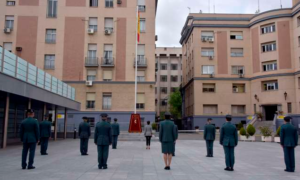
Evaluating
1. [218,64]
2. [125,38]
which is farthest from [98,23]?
[218,64]

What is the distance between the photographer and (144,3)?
3978 centimetres

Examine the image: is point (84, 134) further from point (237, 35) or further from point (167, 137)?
point (237, 35)

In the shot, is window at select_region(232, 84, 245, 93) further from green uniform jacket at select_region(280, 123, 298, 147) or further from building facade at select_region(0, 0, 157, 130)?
green uniform jacket at select_region(280, 123, 298, 147)

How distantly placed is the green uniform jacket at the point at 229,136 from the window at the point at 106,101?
96.6 feet

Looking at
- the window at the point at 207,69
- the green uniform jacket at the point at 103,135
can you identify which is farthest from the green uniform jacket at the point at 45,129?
the window at the point at 207,69

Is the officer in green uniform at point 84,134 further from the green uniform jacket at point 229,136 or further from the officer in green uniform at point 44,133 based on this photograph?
the green uniform jacket at point 229,136

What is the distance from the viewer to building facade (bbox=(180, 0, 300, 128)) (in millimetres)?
42594

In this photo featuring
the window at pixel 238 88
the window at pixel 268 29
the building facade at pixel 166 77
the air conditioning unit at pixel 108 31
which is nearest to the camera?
the air conditioning unit at pixel 108 31

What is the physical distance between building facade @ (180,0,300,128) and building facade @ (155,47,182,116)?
79.0 ft

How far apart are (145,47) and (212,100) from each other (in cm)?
1454

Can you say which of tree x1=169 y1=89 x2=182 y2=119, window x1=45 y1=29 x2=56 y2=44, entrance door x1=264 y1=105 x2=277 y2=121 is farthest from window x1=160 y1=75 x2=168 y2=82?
→ window x1=45 y1=29 x2=56 y2=44

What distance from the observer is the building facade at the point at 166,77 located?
240 ft

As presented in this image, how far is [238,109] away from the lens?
152 ft

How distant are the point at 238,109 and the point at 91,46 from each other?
24246 millimetres
